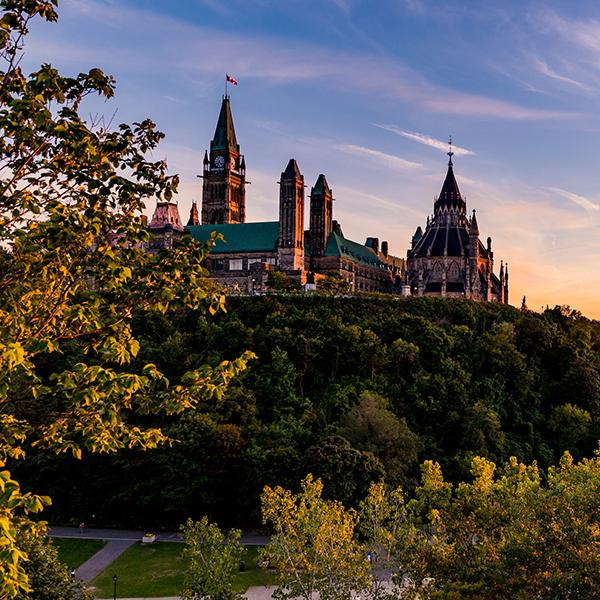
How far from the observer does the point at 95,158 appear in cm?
1095

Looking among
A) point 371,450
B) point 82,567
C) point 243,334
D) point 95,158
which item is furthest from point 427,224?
point 95,158

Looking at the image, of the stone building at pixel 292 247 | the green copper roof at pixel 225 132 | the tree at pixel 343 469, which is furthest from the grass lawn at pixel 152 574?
the green copper roof at pixel 225 132

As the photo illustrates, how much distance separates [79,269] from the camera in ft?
35.8

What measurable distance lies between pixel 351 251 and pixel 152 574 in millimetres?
81820

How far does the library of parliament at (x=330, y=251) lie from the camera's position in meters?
106

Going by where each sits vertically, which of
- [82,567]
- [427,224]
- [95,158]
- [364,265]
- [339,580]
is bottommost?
[82,567]

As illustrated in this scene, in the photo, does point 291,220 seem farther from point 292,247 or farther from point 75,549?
point 75,549

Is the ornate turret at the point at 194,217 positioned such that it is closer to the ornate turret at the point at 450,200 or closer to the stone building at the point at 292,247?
the stone building at the point at 292,247

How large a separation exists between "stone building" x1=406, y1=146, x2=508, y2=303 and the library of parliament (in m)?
0.16

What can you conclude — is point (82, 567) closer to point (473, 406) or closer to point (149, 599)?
point (149, 599)

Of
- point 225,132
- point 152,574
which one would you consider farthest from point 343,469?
point 225,132

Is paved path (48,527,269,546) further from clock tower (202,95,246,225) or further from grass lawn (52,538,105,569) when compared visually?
clock tower (202,95,246,225)

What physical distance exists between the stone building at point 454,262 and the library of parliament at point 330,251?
0.16m

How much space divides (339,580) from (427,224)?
9495 cm
